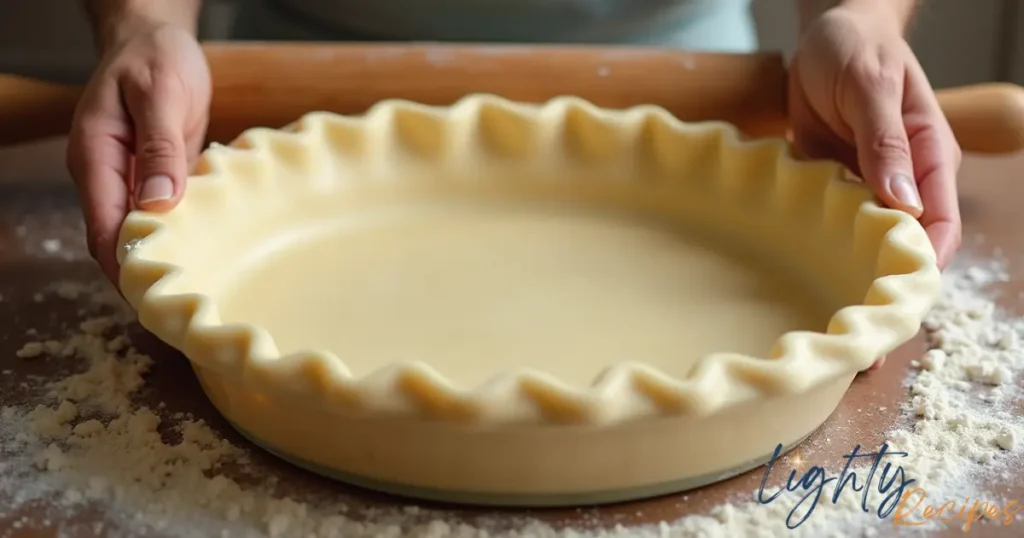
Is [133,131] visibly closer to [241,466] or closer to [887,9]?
[241,466]

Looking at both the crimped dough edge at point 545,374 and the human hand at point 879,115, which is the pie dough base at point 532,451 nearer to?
the crimped dough edge at point 545,374

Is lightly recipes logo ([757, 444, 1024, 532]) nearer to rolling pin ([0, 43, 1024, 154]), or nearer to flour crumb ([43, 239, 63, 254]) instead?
rolling pin ([0, 43, 1024, 154])

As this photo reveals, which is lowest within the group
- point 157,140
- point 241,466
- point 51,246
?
point 51,246

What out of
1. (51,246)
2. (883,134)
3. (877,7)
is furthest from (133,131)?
(877,7)

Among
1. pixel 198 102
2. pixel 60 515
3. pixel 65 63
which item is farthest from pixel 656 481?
pixel 65 63

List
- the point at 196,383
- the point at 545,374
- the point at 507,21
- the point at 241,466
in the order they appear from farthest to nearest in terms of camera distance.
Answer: the point at 507,21
the point at 196,383
the point at 241,466
the point at 545,374

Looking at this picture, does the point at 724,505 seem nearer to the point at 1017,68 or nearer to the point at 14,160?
the point at 14,160
